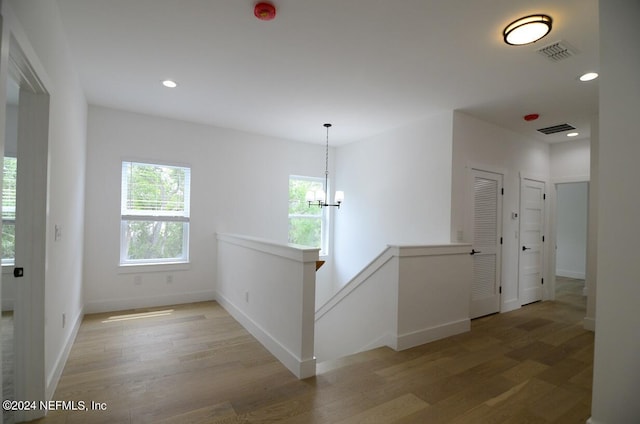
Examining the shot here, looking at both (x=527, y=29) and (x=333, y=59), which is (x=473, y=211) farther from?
(x=333, y=59)

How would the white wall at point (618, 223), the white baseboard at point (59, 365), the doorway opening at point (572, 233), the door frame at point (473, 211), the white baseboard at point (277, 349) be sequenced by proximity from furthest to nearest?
1. the doorway opening at point (572, 233)
2. the door frame at point (473, 211)
3. the white baseboard at point (277, 349)
4. the white baseboard at point (59, 365)
5. the white wall at point (618, 223)

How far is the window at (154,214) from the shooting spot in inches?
172

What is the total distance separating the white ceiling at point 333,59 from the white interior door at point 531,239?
4.03 feet

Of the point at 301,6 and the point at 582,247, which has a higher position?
the point at 301,6

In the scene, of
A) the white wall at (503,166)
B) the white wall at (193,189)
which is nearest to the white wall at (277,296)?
the white wall at (193,189)

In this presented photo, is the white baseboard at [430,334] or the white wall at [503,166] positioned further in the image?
the white wall at [503,166]

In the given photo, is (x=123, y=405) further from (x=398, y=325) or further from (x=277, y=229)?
(x=277, y=229)

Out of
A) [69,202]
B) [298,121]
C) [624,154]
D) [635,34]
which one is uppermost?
[298,121]

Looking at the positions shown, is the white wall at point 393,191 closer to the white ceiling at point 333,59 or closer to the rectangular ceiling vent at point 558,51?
the white ceiling at point 333,59

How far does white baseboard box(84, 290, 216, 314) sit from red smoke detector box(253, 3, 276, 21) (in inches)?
157

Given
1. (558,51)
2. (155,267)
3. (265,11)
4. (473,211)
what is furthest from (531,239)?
(155,267)

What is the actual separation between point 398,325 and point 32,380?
115 inches

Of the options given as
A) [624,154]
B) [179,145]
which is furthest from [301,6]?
[179,145]

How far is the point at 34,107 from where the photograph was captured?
6.57 ft
